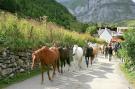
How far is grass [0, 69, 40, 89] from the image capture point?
57.1 feet

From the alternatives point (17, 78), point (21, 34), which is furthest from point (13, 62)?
point (21, 34)

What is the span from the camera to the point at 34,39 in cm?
2467

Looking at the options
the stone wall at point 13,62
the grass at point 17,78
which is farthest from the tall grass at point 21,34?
the grass at point 17,78

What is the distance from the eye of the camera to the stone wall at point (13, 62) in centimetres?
1840

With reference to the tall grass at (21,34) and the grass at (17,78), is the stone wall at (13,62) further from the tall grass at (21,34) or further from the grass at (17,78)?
the tall grass at (21,34)

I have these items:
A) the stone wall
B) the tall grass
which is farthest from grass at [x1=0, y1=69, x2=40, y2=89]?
the tall grass

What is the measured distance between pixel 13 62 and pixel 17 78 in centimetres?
92

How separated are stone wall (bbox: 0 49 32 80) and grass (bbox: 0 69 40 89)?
22 cm

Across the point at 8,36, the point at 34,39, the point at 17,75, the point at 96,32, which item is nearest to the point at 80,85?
the point at 17,75

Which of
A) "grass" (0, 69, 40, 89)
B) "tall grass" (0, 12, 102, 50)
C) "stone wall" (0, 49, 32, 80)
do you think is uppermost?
"tall grass" (0, 12, 102, 50)

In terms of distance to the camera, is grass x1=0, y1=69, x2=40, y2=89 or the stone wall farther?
the stone wall

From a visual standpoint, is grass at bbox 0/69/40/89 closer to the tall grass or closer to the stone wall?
the stone wall

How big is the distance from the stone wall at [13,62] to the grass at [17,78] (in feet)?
0.73

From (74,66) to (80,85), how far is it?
32.4 feet
